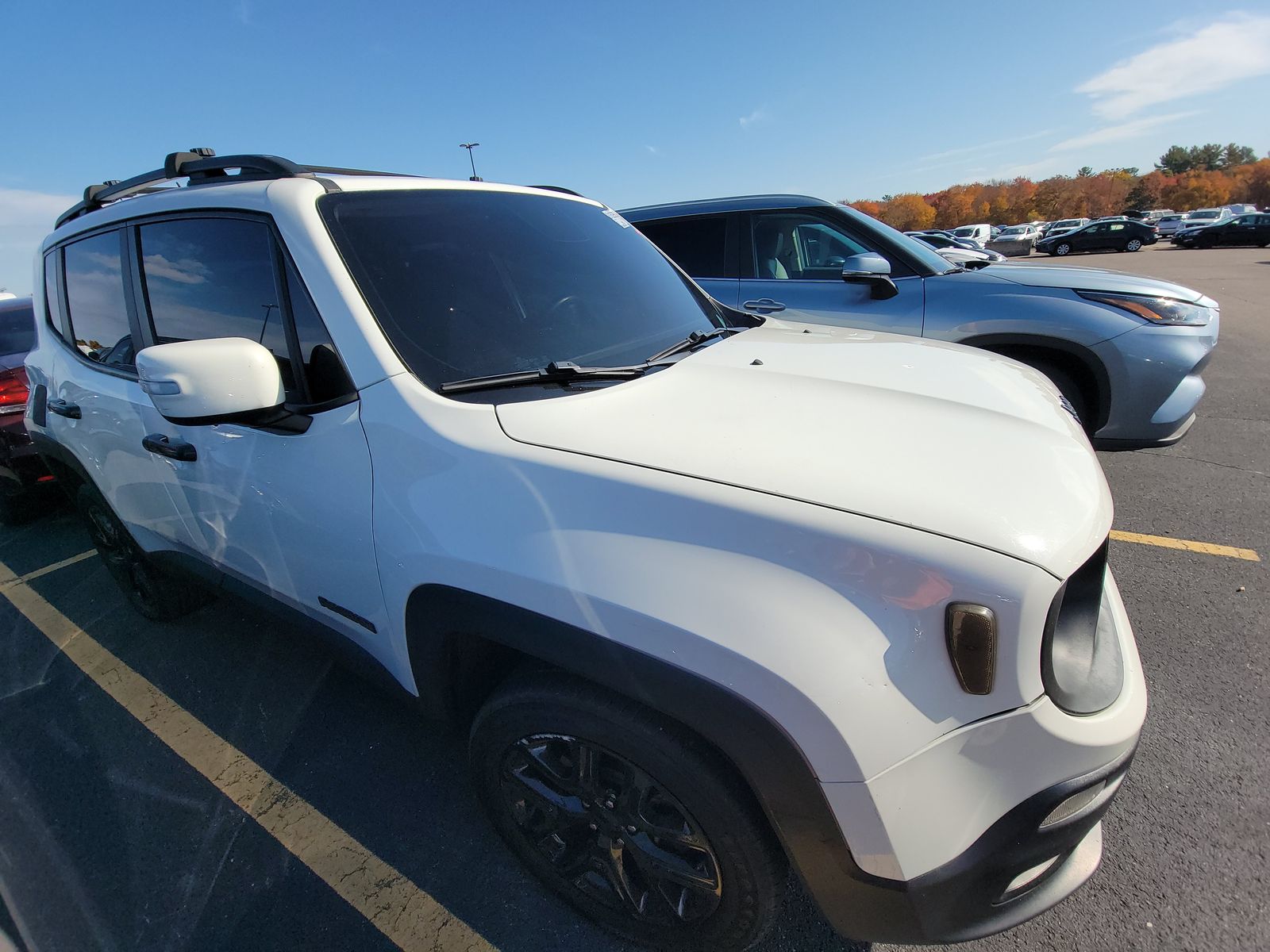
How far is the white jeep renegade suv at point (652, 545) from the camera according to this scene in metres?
1.10

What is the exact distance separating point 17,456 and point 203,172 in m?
3.59

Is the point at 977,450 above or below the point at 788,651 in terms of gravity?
above

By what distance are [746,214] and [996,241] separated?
112ft

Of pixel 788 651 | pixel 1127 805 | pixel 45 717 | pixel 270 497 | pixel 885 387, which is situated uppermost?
pixel 885 387

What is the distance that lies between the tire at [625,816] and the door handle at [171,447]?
132cm

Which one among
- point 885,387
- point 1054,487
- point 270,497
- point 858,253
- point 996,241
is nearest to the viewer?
point 1054,487

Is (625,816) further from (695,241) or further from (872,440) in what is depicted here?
(695,241)

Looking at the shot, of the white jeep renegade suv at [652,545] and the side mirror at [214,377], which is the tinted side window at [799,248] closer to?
the white jeep renegade suv at [652,545]

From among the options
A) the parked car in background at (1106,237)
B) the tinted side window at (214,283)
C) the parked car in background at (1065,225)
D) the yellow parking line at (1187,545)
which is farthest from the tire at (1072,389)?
the parked car in background at (1065,225)

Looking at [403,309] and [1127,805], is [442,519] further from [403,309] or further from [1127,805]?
[1127,805]

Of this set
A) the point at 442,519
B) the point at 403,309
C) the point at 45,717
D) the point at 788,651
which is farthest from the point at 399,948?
the point at 45,717

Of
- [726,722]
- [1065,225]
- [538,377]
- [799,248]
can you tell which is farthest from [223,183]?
[1065,225]

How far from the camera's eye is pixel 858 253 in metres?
4.35

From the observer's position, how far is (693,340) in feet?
7.02
